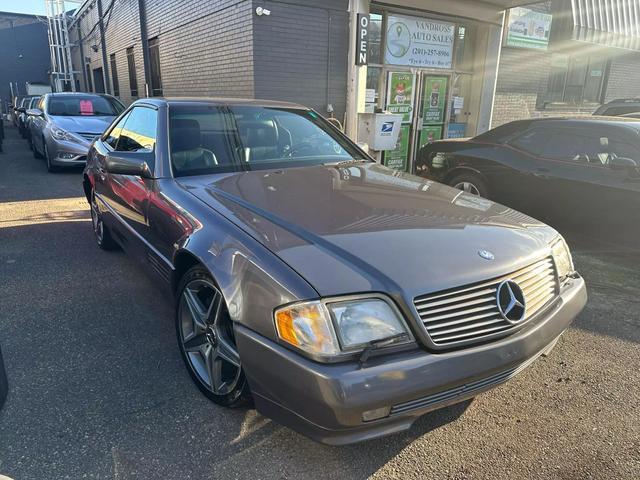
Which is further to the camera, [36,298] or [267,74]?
[267,74]

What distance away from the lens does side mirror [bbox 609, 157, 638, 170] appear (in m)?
4.53

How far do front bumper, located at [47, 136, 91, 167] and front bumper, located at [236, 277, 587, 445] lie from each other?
8.27 m

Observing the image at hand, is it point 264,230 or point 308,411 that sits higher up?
point 264,230

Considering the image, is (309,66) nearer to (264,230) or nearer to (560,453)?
(264,230)

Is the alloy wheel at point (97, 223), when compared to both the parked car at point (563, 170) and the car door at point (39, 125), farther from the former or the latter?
the car door at point (39, 125)

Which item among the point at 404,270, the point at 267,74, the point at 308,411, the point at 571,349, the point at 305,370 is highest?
the point at 267,74

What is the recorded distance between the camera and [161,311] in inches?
135

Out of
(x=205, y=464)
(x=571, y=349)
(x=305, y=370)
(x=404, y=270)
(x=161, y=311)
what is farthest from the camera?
(x=161, y=311)

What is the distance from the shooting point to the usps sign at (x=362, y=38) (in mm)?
7574

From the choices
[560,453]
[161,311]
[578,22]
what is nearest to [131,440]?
[161,311]

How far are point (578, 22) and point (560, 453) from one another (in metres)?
11.6

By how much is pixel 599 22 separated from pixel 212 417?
13.2 metres

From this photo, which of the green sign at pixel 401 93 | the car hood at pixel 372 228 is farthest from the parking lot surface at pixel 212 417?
the green sign at pixel 401 93

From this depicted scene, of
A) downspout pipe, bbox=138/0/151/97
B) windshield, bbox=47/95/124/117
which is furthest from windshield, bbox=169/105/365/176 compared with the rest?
downspout pipe, bbox=138/0/151/97
